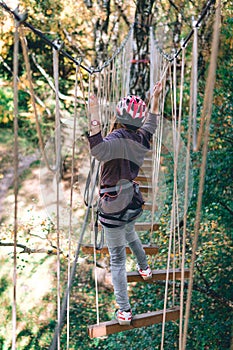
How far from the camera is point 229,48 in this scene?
337cm

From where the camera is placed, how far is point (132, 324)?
58.5 inches

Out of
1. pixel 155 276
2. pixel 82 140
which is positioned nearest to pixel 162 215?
pixel 155 276

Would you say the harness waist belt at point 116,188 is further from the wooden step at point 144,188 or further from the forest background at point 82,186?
the forest background at point 82,186

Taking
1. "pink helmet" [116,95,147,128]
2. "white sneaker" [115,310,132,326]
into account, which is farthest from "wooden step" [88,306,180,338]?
"pink helmet" [116,95,147,128]

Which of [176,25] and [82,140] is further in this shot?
[82,140]

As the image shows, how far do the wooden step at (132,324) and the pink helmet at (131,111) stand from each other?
2.00ft

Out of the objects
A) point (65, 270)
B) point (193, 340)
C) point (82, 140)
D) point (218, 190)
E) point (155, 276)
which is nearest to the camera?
point (155, 276)

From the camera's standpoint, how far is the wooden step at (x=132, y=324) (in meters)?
1.44

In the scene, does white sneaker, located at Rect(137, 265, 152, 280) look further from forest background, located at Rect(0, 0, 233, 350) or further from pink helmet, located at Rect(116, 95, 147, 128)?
forest background, located at Rect(0, 0, 233, 350)

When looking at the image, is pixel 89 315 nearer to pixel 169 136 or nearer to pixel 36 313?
pixel 36 313

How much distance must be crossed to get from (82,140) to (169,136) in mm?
1657

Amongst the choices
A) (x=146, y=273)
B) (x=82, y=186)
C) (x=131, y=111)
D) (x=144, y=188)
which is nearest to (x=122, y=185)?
(x=131, y=111)

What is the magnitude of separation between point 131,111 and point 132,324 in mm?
667

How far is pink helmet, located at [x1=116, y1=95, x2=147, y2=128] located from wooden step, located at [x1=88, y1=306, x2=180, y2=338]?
0.61 meters
